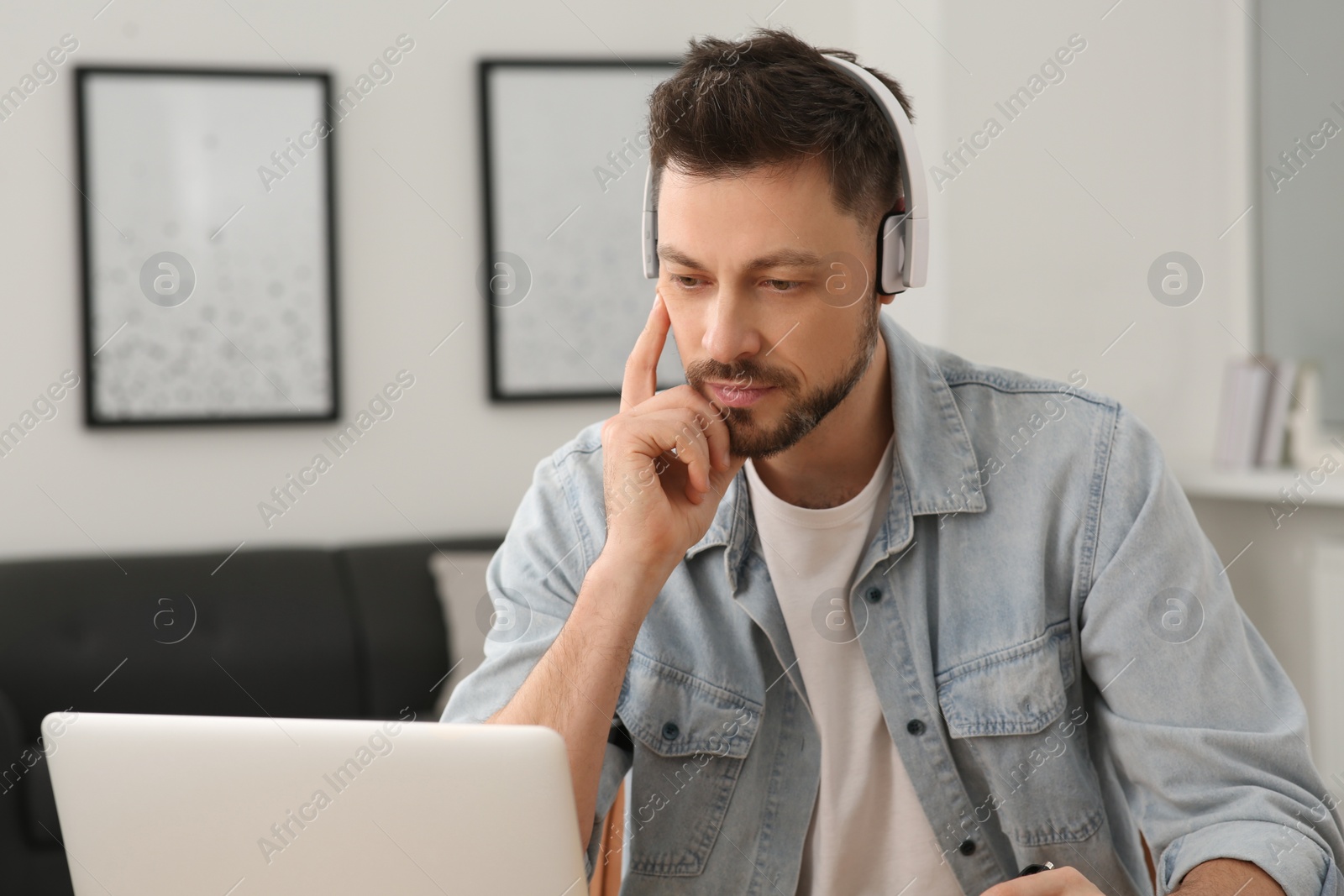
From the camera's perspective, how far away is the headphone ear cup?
1.21 m

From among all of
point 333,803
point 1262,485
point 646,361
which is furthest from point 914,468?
point 1262,485

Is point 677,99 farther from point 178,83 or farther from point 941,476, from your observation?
point 178,83

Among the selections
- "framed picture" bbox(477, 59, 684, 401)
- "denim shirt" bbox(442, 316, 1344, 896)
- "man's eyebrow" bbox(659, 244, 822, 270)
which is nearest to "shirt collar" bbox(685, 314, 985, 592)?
"denim shirt" bbox(442, 316, 1344, 896)

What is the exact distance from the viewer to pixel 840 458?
1299 millimetres

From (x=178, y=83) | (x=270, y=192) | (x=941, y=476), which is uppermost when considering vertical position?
(x=178, y=83)

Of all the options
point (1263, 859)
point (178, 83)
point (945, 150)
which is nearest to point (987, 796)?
point (1263, 859)

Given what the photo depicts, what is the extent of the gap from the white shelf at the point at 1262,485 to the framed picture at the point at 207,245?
2.16m

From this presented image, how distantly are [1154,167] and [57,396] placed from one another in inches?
109

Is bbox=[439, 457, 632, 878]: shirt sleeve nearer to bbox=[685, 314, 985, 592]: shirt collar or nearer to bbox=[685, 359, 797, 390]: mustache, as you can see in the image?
bbox=[685, 314, 985, 592]: shirt collar

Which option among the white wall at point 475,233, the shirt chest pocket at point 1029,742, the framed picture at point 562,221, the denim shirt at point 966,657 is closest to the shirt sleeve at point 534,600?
the denim shirt at point 966,657

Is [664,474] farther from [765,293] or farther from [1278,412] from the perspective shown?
[1278,412]

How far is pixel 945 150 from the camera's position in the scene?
276cm

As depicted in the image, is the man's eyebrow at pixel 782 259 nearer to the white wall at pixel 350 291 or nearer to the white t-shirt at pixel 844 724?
the white t-shirt at pixel 844 724

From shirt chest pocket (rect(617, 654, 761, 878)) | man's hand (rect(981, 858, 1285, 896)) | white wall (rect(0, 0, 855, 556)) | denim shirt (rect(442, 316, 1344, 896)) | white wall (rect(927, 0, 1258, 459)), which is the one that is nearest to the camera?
man's hand (rect(981, 858, 1285, 896))
